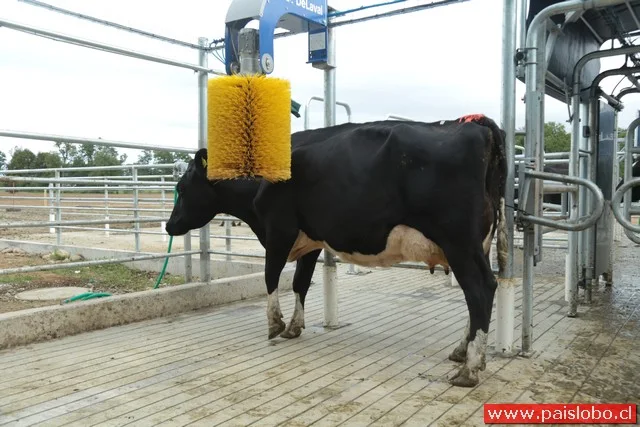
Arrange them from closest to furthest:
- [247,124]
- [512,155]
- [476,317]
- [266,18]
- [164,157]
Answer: [476,317] < [247,124] < [512,155] < [266,18] < [164,157]

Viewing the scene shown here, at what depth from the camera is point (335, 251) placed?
14.3 ft

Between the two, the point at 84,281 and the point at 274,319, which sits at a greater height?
the point at 274,319

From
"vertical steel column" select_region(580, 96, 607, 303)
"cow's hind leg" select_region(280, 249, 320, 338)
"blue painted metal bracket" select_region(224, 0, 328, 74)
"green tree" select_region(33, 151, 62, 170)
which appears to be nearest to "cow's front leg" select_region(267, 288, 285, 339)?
"cow's hind leg" select_region(280, 249, 320, 338)

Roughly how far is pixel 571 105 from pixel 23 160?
4997 centimetres

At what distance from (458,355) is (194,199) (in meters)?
2.68

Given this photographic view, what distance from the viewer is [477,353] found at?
11.7 feet

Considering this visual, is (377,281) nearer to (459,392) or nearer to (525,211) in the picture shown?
(525,211)

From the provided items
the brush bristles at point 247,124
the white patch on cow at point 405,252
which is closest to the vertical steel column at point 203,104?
the brush bristles at point 247,124

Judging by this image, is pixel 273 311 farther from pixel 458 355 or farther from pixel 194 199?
pixel 458 355

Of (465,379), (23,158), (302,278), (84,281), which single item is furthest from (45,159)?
(465,379)

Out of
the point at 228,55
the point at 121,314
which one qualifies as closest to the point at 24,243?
the point at 121,314

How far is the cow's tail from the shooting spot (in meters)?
3.84

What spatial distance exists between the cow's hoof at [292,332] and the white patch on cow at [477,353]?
5.35ft

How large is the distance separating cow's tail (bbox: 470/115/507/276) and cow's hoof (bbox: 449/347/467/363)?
27.7 inches
